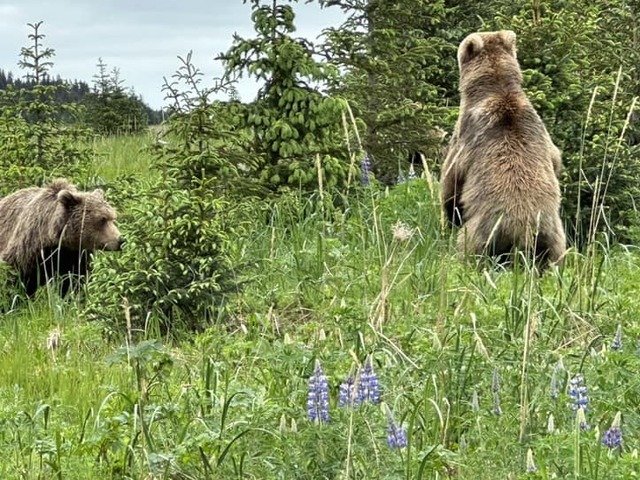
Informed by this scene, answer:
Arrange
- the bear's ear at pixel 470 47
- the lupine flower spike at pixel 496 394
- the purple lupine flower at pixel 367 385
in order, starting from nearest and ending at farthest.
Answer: the purple lupine flower at pixel 367 385, the lupine flower spike at pixel 496 394, the bear's ear at pixel 470 47

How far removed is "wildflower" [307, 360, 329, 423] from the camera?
279cm

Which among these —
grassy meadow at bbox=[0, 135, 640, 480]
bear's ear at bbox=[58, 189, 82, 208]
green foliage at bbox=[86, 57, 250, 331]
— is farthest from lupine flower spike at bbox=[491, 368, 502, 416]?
bear's ear at bbox=[58, 189, 82, 208]

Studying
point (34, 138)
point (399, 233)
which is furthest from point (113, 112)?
point (399, 233)

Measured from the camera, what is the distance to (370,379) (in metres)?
2.80

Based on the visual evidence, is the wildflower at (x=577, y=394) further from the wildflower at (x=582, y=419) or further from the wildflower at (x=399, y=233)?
the wildflower at (x=399, y=233)

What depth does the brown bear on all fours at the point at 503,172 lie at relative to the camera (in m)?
6.77

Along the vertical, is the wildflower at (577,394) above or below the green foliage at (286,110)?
below

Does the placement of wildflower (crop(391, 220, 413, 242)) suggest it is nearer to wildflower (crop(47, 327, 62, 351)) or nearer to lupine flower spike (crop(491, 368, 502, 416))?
lupine flower spike (crop(491, 368, 502, 416))

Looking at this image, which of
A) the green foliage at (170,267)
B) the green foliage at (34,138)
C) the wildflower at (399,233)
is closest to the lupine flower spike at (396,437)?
the wildflower at (399,233)

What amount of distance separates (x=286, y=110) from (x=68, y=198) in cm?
203

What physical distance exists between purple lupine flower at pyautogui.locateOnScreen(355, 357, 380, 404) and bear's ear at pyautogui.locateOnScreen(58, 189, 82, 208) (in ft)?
17.3

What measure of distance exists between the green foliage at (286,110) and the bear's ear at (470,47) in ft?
3.65

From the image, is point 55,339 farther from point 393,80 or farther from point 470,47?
point 393,80

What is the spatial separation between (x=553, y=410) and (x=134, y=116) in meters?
16.1
